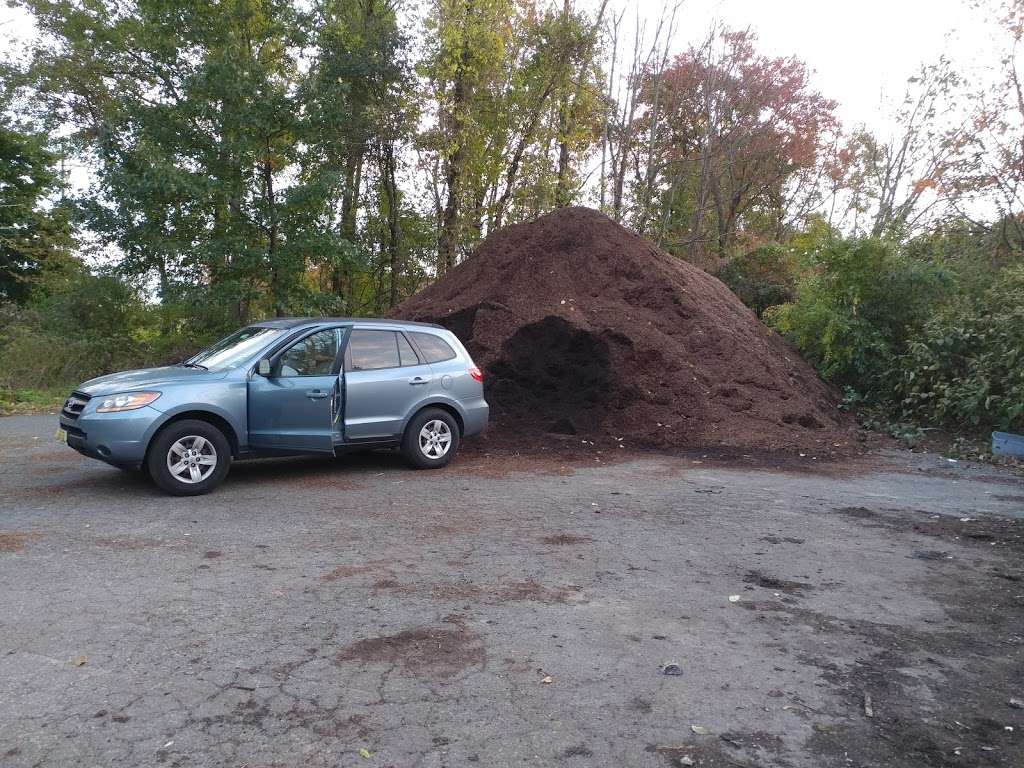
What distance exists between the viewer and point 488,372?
43.5 ft

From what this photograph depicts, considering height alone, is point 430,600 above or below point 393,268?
below

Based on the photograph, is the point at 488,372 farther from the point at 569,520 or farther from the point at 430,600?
the point at 430,600

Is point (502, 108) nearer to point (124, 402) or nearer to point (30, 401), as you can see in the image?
point (30, 401)

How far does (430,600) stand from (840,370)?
43.1ft

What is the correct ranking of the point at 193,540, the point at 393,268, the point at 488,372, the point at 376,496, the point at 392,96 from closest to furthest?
the point at 193,540 < the point at 376,496 < the point at 488,372 < the point at 392,96 < the point at 393,268

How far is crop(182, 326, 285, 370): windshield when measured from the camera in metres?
8.34

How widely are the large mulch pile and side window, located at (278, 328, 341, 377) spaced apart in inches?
147

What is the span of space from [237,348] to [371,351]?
4.74 ft

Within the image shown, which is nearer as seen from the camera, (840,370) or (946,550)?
(946,550)

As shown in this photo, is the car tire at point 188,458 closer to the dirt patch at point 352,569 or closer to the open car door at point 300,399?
the open car door at point 300,399

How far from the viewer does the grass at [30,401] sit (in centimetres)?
1452

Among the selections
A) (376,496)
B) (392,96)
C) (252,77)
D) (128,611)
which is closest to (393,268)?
(392,96)

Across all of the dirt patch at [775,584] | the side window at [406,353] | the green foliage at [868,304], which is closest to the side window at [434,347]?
the side window at [406,353]

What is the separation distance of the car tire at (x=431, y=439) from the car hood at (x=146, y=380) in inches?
89.1
